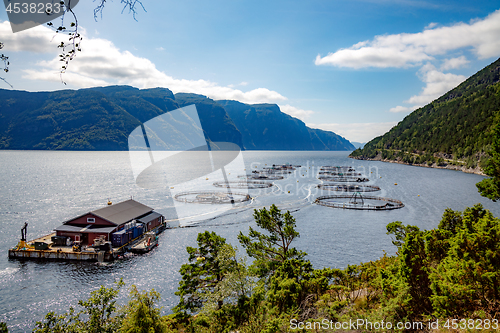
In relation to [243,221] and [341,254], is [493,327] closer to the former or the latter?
[341,254]

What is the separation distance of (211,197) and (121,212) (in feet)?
149

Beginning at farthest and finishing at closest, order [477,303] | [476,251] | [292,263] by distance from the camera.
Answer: [292,263]
[476,251]
[477,303]

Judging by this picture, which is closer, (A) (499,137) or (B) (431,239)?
(B) (431,239)

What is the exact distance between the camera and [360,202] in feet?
330

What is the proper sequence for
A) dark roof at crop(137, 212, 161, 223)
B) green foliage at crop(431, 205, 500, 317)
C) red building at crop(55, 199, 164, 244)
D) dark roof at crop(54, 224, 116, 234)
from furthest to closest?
1. dark roof at crop(137, 212, 161, 223)
2. red building at crop(55, 199, 164, 244)
3. dark roof at crop(54, 224, 116, 234)
4. green foliage at crop(431, 205, 500, 317)

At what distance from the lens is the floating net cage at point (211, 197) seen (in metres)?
100

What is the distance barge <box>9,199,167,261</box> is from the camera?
51.0 metres

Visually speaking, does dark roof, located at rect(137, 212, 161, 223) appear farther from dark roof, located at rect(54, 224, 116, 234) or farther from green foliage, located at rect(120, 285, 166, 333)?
green foliage, located at rect(120, 285, 166, 333)

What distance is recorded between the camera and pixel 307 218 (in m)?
78.4

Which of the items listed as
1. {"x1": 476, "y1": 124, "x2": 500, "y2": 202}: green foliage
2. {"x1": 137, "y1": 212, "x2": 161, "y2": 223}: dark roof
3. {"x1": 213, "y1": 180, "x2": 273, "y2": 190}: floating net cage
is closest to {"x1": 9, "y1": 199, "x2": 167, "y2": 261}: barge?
{"x1": 137, "y1": 212, "x2": 161, "y2": 223}: dark roof

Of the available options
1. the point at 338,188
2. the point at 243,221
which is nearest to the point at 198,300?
the point at 243,221

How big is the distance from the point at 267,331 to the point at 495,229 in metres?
16.3

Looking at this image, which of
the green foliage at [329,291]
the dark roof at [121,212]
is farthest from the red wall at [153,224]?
the green foliage at [329,291]

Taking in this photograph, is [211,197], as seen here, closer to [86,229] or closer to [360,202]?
[86,229]
